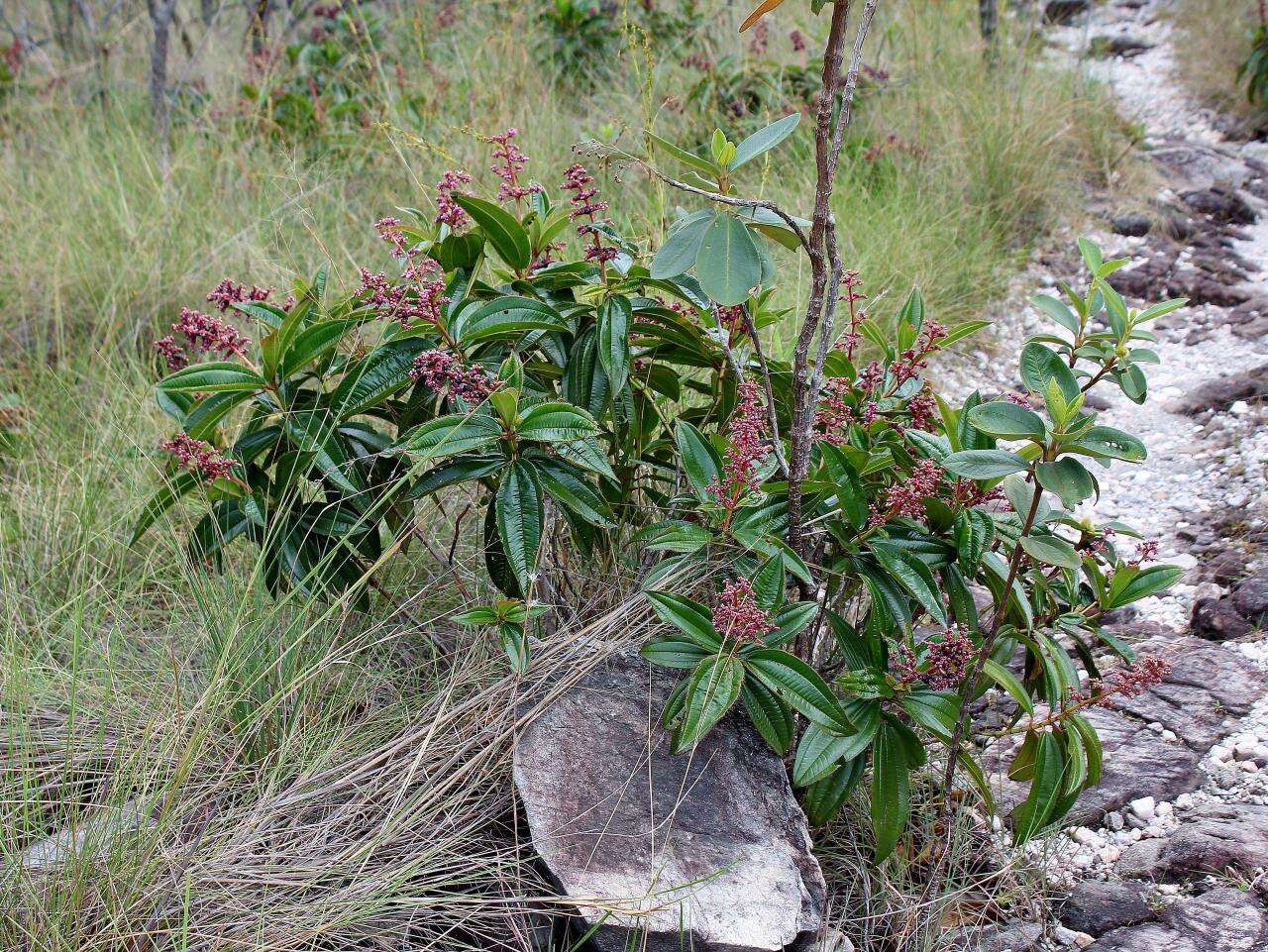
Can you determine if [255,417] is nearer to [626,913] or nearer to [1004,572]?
[626,913]

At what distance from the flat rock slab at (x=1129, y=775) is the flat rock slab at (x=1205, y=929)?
26 cm

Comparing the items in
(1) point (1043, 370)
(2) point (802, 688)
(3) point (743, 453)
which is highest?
(1) point (1043, 370)

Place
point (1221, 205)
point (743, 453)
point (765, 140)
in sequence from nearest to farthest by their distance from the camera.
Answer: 1. point (765, 140)
2. point (743, 453)
3. point (1221, 205)

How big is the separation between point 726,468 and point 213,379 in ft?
3.02

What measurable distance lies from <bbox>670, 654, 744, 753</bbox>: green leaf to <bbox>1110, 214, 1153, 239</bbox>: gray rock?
3.80 metres

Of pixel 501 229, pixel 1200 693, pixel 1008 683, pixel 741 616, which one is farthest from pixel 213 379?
pixel 1200 693

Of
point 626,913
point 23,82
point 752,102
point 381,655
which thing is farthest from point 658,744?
point 23,82

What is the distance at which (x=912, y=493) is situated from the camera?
175 centimetres

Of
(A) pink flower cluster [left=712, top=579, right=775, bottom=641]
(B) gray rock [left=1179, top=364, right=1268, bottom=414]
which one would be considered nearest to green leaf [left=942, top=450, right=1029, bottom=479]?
(A) pink flower cluster [left=712, top=579, right=775, bottom=641]

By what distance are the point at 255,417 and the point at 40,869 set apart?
2.67ft

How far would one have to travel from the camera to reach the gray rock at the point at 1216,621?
98.0 inches

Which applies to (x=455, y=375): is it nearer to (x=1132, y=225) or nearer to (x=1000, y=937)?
(x=1000, y=937)

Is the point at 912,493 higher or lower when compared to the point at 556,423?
lower

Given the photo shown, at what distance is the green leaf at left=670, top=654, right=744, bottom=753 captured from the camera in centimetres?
165
